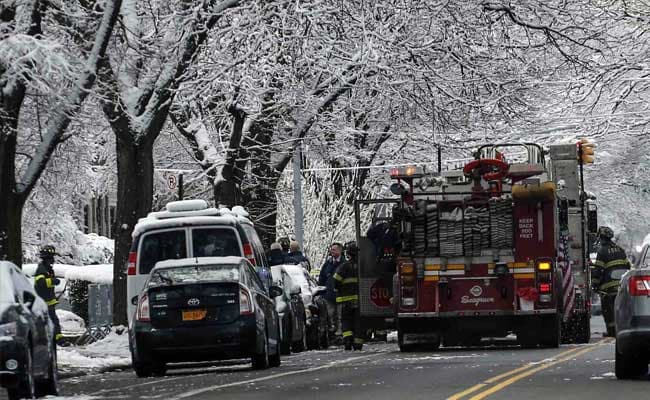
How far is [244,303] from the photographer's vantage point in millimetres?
21797

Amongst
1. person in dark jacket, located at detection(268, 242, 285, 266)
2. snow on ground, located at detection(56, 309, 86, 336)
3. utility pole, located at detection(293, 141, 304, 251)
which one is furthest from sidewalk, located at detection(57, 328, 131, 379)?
utility pole, located at detection(293, 141, 304, 251)

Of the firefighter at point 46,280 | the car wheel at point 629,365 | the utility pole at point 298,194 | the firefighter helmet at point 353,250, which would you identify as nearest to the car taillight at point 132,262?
the firefighter at point 46,280

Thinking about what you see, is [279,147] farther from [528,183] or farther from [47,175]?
[528,183]

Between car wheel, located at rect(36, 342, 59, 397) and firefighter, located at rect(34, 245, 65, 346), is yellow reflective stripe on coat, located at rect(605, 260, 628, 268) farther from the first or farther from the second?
car wheel, located at rect(36, 342, 59, 397)

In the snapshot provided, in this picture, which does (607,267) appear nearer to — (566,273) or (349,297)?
(566,273)

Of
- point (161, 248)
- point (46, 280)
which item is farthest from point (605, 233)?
point (46, 280)

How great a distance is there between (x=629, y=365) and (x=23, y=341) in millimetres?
6287

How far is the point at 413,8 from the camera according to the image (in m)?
29.5

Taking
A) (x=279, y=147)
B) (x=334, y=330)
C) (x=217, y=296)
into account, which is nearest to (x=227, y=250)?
(x=217, y=296)

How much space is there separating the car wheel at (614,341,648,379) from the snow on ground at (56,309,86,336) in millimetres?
18275

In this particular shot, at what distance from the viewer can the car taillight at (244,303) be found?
71.4 feet

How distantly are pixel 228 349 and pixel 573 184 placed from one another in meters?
10.5

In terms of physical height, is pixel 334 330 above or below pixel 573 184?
below

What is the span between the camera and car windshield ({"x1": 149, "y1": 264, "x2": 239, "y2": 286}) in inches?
863
